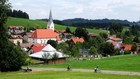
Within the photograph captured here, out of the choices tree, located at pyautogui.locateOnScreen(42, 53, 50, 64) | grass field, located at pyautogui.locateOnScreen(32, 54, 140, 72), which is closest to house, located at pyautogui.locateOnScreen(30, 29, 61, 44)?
tree, located at pyautogui.locateOnScreen(42, 53, 50, 64)

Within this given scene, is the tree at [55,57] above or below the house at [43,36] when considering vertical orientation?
below

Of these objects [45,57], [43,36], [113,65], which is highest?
[43,36]

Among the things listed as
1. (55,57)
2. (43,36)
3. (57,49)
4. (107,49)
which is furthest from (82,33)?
(55,57)

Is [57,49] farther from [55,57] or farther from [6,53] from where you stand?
[6,53]

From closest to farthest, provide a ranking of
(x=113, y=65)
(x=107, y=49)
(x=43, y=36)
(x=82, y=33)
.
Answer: (x=113, y=65) < (x=107, y=49) < (x=43, y=36) < (x=82, y=33)

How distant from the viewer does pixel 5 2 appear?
56.4 m

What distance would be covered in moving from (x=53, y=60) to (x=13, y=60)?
90.1 feet

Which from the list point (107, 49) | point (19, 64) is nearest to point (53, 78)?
point (19, 64)

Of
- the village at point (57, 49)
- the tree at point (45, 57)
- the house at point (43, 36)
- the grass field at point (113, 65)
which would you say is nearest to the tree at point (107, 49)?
the village at point (57, 49)

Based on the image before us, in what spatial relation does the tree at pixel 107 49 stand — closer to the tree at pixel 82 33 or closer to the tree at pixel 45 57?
the tree at pixel 45 57

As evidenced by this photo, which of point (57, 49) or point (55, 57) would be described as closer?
point (55, 57)

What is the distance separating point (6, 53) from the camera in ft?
186

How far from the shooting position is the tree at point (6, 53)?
55375mm

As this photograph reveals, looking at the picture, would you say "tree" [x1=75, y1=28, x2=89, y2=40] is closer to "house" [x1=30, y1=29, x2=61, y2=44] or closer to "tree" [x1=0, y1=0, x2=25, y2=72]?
"house" [x1=30, y1=29, x2=61, y2=44]
